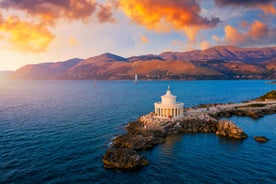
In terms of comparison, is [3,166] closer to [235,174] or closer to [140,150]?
[140,150]

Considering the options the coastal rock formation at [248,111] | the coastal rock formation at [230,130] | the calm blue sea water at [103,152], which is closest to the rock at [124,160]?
the calm blue sea water at [103,152]

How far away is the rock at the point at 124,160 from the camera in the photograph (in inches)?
1521

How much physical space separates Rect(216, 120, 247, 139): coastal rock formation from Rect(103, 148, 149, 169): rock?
2598 cm

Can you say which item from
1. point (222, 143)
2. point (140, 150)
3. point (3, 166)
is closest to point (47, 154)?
point (3, 166)

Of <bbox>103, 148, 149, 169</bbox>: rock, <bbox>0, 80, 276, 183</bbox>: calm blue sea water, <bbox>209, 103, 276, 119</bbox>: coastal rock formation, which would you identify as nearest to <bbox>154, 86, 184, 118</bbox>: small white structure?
<bbox>0, 80, 276, 183</bbox>: calm blue sea water

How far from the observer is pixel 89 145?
49812 millimetres

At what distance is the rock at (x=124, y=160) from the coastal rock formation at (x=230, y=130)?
2598 cm

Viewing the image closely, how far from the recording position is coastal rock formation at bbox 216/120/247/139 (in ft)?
182

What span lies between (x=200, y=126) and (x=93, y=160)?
31649 millimetres

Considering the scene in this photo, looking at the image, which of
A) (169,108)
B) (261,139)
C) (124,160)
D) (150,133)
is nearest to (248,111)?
(261,139)

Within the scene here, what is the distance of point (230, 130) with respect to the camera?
56.6 metres

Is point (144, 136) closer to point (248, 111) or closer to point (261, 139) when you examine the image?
point (261, 139)

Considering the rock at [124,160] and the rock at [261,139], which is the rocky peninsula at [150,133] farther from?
the rock at [261,139]

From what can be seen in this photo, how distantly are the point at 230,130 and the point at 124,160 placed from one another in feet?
99.1
